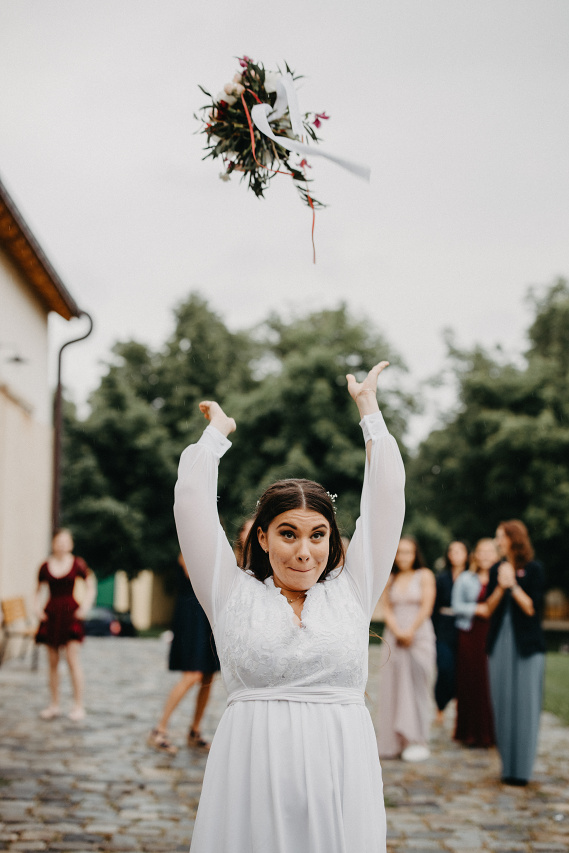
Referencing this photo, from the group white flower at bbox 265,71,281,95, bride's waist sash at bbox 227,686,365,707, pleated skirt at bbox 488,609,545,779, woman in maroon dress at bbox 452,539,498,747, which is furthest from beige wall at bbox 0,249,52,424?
bride's waist sash at bbox 227,686,365,707

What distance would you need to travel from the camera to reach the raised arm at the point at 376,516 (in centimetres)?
291

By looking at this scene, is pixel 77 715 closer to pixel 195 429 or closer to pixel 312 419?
pixel 312 419

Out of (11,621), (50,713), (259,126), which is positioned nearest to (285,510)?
(259,126)

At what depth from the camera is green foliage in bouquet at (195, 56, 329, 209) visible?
3547mm

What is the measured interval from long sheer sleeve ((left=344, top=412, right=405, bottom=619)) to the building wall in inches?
471

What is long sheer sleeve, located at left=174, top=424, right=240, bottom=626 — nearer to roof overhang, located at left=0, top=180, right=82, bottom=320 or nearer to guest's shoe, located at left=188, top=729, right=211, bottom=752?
guest's shoe, located at left=188, top=729, right=211, bottom=752

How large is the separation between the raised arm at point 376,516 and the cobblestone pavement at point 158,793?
3269mm

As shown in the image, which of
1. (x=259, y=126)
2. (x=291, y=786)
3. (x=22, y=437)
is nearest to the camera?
(x=291, y=786)

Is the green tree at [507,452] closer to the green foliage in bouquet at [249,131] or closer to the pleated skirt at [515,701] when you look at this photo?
the pleated skirt at [515,701]

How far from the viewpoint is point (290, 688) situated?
2748 millimetres

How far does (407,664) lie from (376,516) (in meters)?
6.50

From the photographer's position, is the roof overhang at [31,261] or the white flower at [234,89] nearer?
the white flower at [234,89]

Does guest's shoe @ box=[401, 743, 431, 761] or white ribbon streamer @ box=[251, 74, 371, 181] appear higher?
white ribbon streamer @ box=[251, 74, 371, 181]

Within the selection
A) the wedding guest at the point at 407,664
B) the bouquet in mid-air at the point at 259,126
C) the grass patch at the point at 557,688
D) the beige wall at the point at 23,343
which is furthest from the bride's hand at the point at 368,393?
→ the beige wall at the point at 23,343
